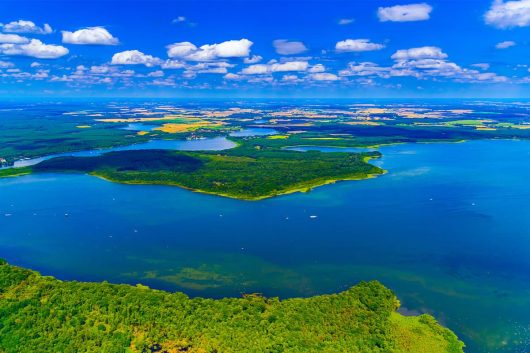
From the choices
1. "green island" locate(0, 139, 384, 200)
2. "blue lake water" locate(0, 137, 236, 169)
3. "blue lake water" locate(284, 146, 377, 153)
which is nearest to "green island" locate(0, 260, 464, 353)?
"green island" locate(0, 139, 384, 200)

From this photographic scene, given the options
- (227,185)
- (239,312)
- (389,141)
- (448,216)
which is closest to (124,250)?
(239,312)

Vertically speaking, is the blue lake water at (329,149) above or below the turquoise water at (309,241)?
above

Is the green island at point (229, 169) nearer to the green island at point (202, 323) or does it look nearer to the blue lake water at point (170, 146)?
the blue lake water at point (170, 146)

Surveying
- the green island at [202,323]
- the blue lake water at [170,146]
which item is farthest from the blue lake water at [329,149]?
the green island at [202,323]

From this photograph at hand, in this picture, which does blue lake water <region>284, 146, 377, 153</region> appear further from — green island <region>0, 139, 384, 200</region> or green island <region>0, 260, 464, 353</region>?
green island <region>0, 260, 464, 353</region>

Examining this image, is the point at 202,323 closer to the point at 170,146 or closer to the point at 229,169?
the point at 229,169

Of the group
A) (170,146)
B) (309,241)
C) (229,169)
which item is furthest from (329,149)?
(309,241)
